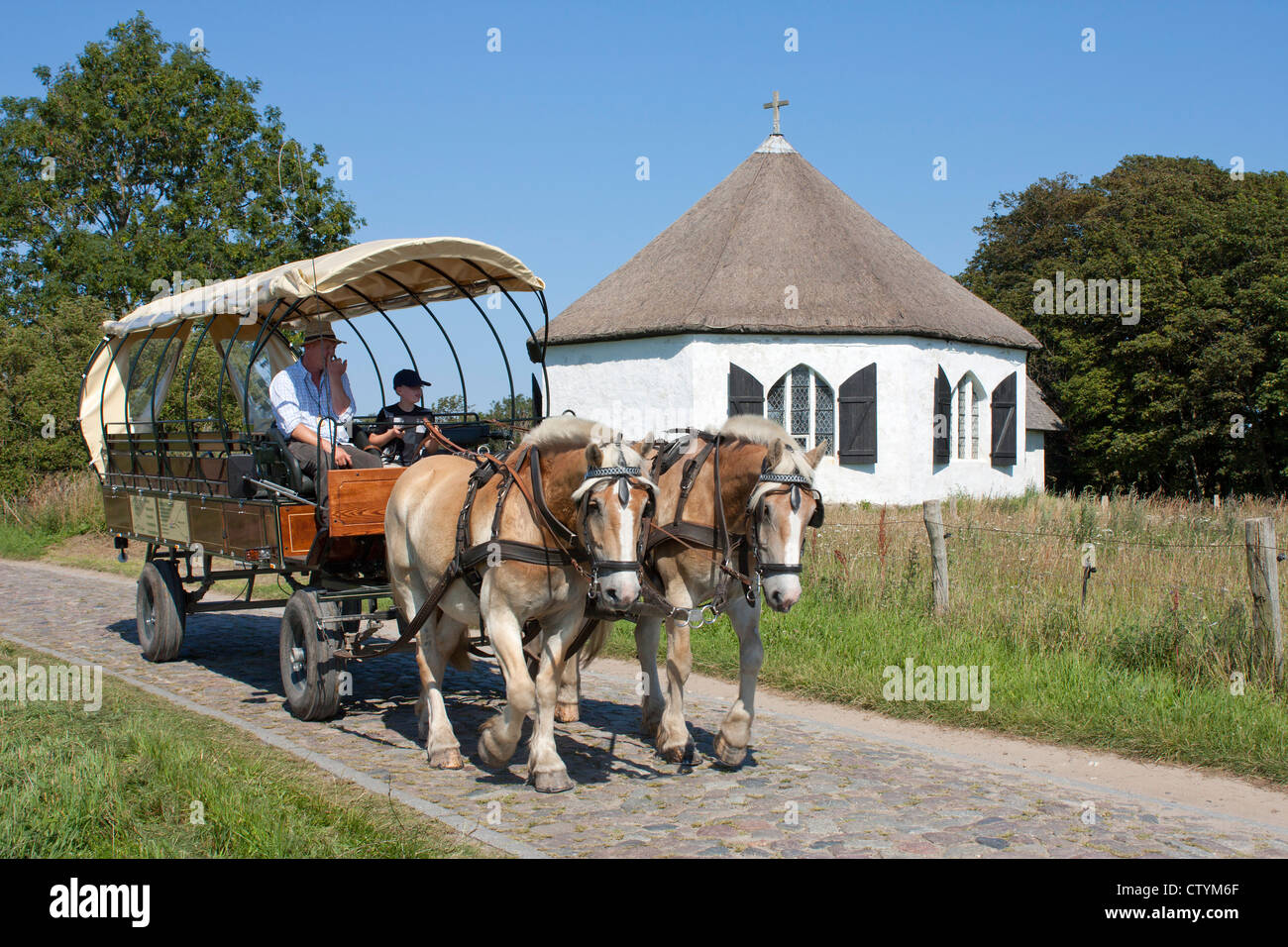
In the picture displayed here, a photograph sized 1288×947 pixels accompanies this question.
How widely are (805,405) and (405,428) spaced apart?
699 inches

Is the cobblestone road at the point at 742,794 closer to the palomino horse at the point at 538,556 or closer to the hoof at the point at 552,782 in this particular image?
the hoof at the point at 552,782

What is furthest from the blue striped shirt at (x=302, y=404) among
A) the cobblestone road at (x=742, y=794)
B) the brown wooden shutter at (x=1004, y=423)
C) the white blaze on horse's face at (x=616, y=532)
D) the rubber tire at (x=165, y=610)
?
the brown wooden shutter at (x=1004, y=423)

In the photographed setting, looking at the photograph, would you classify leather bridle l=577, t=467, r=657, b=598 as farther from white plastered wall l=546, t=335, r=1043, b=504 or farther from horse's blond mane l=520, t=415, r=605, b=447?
white plastered wall l=546, t=335, r=1043, b=504

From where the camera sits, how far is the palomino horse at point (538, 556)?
560 centimetres

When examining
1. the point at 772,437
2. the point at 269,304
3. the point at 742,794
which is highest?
the point at 269,304

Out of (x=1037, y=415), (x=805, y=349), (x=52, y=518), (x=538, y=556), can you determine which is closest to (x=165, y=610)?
(x=538, y=556)

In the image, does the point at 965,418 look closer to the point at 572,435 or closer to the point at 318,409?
the point at 318,409

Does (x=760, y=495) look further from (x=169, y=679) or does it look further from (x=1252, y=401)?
(x=1252, y=401)

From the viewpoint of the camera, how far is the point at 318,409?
8.53 meters

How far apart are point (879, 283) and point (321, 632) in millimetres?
20916

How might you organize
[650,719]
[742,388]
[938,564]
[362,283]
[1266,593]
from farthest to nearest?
[742,388] < [938,564] < [362,283] < [1266,593] < [650,719]

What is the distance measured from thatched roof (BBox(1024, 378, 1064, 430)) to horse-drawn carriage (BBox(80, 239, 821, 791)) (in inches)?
1050

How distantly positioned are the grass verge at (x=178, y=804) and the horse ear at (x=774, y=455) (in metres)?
2.58
